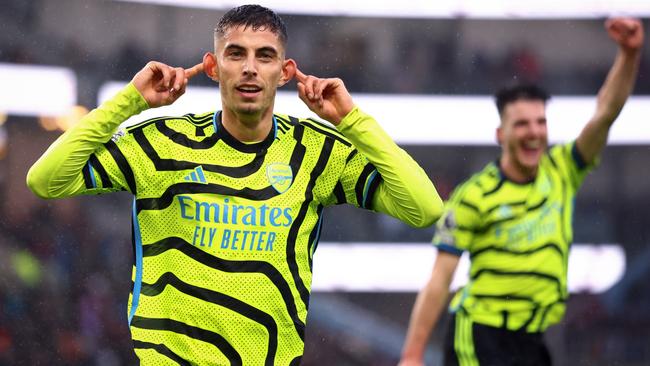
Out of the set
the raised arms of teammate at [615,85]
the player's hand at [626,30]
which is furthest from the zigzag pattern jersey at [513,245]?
the player's hand at [626,30]

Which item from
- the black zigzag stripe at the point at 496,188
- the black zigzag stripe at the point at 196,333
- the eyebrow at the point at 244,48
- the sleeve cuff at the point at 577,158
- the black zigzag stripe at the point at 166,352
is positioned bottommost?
the black zigzag stripe at the point at 166,352

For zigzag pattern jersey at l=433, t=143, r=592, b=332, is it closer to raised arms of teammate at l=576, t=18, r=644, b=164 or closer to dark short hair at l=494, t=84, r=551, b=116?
raised arms of teammate at l=576, t=18, r=644, b=164

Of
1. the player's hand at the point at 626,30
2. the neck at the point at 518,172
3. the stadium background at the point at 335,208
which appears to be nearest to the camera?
the player's hand at the point at 626,30

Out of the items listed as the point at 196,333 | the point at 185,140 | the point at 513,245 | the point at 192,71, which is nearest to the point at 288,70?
the point at 192,71

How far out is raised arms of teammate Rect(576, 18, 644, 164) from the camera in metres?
4.49

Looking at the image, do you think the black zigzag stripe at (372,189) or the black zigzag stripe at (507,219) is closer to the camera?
the black zigzag stripe at (372,189)

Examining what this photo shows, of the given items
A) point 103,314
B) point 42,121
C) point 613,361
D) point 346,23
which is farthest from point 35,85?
point 613,361

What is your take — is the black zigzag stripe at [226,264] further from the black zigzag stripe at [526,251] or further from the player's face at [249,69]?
the black zigzag stripe at [526,251]

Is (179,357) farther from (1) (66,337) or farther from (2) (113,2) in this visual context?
(2) (113,2)

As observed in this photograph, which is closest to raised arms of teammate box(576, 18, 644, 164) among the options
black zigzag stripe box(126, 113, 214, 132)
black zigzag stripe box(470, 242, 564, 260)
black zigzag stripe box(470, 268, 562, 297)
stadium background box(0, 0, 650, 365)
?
black zigzag stripe box(470, 242, 564, 260)

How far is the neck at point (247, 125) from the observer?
3.51 metres

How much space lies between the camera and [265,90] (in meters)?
3.45

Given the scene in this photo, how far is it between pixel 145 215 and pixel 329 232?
16.2 feet

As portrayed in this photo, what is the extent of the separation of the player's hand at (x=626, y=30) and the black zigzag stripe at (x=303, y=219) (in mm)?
1460
